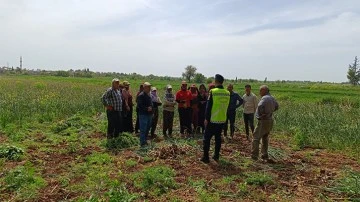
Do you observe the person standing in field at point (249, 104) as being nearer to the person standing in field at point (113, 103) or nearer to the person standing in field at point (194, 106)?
the person standing in field at point (194, 106)

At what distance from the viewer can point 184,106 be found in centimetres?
945

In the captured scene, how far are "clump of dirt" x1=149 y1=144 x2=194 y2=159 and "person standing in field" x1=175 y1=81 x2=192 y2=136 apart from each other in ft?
6.79

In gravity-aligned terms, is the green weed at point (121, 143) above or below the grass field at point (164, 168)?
above

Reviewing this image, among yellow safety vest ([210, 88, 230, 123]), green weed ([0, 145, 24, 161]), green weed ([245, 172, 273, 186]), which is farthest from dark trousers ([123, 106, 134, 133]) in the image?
green weed ([245, 172, 273, 186])

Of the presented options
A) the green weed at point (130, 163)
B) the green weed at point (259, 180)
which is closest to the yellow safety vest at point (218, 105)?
the green weed at point (259, 180)

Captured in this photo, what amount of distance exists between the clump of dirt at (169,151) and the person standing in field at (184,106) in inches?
81.5

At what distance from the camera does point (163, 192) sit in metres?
5.21

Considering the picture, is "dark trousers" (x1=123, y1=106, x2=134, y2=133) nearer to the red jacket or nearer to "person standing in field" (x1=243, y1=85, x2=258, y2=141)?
the red jacket

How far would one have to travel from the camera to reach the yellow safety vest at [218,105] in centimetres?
670

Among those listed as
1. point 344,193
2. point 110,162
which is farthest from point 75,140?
point 344,193

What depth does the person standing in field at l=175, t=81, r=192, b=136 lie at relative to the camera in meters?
9.41

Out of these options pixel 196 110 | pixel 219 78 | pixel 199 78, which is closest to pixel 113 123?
pixel 196 110

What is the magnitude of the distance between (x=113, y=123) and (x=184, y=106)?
2113 millimetres

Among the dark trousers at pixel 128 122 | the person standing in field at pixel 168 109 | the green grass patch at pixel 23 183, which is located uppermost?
the person standing in field at pixel 168 109
